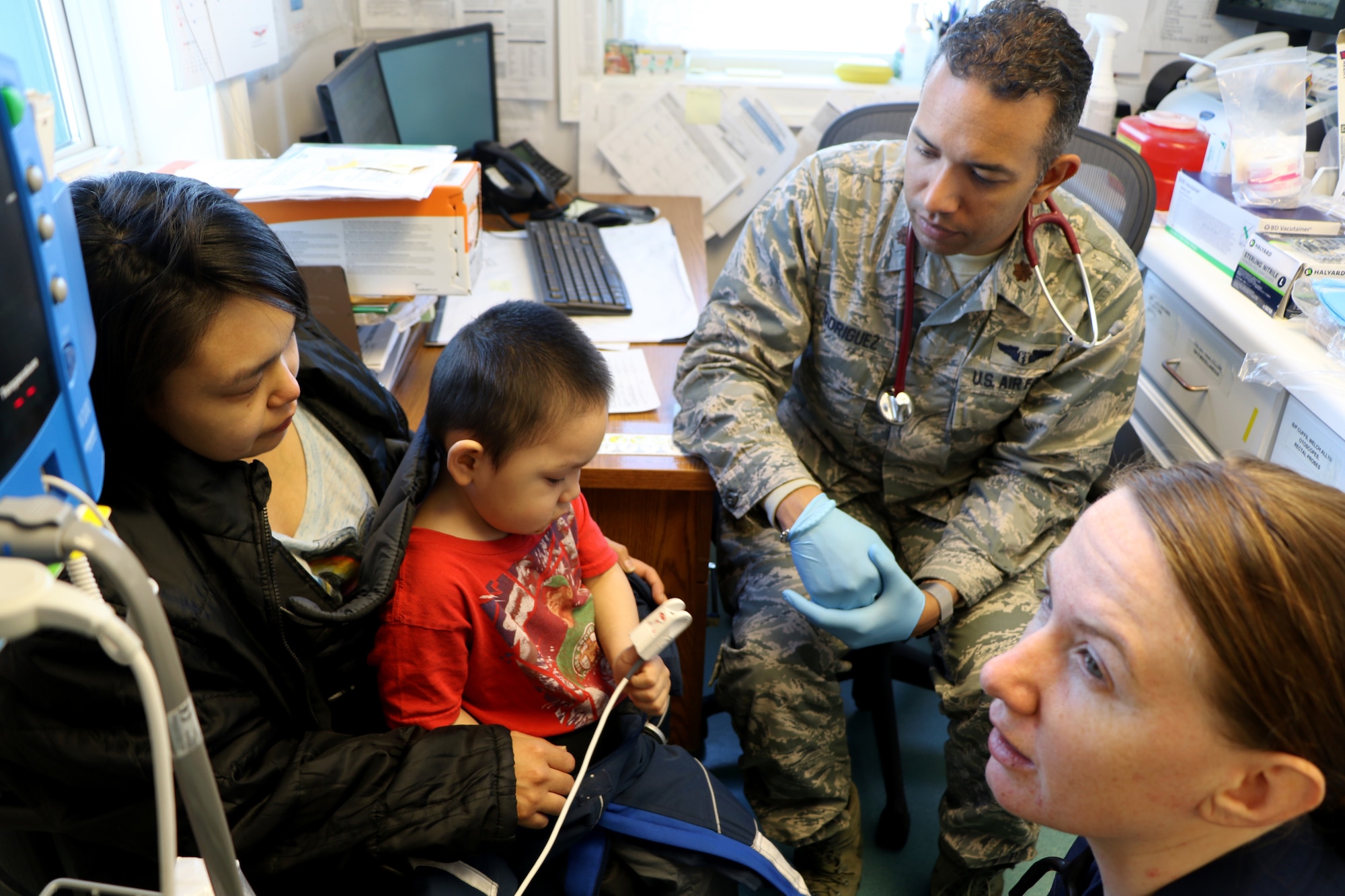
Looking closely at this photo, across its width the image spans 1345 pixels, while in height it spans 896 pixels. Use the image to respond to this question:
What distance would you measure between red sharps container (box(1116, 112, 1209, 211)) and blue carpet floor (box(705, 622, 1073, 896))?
4.02 feet

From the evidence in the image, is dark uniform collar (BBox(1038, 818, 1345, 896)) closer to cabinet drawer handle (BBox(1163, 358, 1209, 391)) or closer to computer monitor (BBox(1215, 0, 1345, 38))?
cabinet drawer handle (BBox(1163, 358, 1209, 391))

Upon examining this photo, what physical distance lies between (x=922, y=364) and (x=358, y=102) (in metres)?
1.19

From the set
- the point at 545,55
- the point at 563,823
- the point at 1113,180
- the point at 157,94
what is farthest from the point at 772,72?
the point at 563,823

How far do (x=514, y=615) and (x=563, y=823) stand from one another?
0.75 ft

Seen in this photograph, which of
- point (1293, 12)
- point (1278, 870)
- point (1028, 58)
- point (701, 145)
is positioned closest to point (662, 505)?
point (1028, 58)

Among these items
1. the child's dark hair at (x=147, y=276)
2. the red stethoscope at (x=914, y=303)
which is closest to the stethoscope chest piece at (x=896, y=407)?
the red stethoscope at (x=914, y=303)

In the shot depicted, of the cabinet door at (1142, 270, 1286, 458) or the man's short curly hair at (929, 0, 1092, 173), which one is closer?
the man's short curly hair at (929, 0, 1092, 173)

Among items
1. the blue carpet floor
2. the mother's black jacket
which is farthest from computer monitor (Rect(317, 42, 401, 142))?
the blue carpet floor

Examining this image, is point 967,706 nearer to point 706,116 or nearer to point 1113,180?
point 1113,180

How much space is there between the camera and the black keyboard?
5.64 feet

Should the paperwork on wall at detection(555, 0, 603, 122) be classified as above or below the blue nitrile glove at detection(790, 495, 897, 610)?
above

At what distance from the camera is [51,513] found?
18.1 inches

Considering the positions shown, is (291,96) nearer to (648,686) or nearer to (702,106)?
(702,106)

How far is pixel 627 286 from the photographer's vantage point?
1862mm
